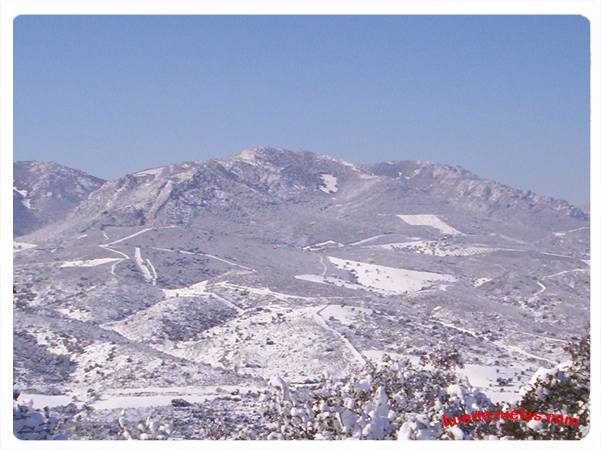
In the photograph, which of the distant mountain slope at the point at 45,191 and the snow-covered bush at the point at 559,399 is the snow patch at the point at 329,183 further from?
the snow-covered bush at the point at 559,399

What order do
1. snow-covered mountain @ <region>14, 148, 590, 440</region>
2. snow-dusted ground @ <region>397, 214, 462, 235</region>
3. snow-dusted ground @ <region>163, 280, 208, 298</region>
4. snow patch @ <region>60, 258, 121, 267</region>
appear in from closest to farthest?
1. snow-covered mountain @ <region>14, 148, 590, 440</region>
2. snow-dusted ground @ <region>163, 280, 208, 298</region>
3. snow patch @ <region>60, 258, 121, 267</region>
4. snow-dusted ground @ <region>397, 214, 462, 235</region>

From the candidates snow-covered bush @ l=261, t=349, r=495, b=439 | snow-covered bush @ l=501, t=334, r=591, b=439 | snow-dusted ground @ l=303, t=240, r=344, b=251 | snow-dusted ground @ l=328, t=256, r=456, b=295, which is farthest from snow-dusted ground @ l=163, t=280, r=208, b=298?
snow-covered bush @ l=501, t=334, r=591, b=439

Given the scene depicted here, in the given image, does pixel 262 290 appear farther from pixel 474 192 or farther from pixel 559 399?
pixel 474 192

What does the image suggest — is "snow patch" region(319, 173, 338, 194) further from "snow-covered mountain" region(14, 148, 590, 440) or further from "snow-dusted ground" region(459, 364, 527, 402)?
"snow-dusted ground" region(459, 364, 527, 402)

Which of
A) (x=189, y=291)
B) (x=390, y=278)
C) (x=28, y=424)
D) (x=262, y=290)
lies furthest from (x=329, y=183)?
(x=28, y=424)
